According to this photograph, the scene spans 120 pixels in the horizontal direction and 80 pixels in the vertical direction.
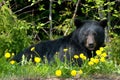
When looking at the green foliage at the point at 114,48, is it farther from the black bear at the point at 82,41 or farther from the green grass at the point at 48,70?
the green grass at the point at 48,70

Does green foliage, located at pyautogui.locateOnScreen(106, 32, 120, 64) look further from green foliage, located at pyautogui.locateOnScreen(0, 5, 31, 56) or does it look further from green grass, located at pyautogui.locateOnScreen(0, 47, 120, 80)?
green grass, located at pyautogui.locateOnScreen(0, 47, 120, 80)

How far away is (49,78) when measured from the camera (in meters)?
5.61

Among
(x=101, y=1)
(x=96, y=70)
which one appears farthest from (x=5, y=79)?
(x=101, y=1)

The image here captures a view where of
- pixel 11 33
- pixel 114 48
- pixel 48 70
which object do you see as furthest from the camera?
pixel 114 48

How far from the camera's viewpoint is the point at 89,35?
867 cm

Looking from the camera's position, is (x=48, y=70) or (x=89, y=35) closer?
(x=48, y=70)

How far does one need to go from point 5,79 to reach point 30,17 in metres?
9.29

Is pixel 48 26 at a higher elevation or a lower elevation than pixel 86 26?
lower

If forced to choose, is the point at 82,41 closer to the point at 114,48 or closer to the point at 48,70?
the point at 48,70

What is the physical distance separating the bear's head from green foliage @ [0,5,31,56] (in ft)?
10.7

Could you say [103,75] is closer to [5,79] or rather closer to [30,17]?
[5,79]

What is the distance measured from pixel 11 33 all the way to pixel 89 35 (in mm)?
3759

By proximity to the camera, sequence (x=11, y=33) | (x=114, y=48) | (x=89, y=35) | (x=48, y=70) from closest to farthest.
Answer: (x=48, y=70) → (x=89, y=35) → (x=11, y=33) → (x=114, y=48)

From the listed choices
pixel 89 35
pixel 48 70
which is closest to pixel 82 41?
pixel 89 35
